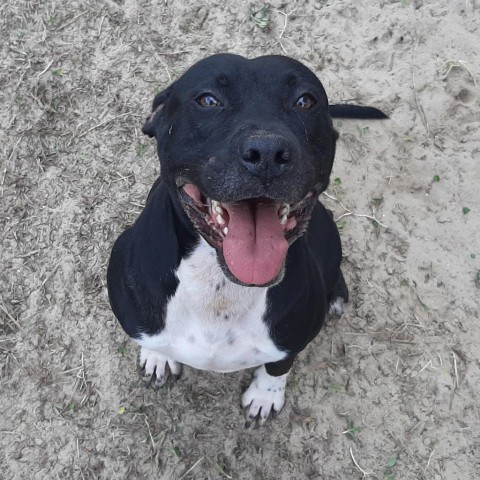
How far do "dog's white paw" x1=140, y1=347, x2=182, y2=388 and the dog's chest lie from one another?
0.79 metres

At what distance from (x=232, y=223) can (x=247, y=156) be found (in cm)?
39

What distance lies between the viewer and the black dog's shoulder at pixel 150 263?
2943 mm

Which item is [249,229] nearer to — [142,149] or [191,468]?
[191,468]

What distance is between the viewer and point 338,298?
14.1 feet

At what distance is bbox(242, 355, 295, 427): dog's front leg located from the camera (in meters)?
3.97

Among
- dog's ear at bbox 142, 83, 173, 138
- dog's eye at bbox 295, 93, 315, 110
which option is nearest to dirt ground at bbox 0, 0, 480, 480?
dog's ear at bbox 142, 83, 173, 138

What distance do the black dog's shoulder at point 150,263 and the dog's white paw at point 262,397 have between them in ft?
3.52

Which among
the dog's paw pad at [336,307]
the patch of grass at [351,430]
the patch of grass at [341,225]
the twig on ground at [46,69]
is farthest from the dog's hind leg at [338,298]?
the twig on ground at [46,69]

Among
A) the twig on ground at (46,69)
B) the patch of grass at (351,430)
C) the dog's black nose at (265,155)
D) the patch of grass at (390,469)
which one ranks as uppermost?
the dog's black nose at (265,155)

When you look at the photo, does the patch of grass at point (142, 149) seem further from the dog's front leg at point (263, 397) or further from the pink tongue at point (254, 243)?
the pink tongue at point (254, 243)

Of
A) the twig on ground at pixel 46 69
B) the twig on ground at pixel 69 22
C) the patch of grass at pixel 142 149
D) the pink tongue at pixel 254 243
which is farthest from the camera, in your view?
the twig on ground at pixel 69 22

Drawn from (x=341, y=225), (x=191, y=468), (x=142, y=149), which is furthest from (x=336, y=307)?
(x=142, y=149)

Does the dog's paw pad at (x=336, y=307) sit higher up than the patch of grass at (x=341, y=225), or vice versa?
the patch of grass at (x=341, y=225)

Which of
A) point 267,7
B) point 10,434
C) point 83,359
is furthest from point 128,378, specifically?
point 267,7
